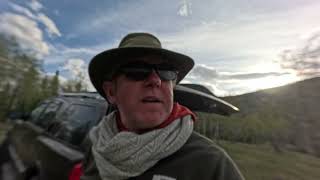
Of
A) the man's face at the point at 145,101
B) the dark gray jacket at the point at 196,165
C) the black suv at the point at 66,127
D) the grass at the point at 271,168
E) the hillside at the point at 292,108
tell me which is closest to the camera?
the dark gray jacket at the point at 196,165

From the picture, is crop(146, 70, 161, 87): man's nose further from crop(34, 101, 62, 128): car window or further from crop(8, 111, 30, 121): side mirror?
crop(8, 111, 30, 121): side mirror

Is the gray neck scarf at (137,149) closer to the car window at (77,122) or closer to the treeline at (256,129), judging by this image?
the car window at (77,122)

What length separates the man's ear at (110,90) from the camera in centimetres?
223

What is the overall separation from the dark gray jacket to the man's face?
190mm

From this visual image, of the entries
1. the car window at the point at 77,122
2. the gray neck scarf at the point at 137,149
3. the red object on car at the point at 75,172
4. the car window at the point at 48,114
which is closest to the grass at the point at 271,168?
the car window at the point at 48,114

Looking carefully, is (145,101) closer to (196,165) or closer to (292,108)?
(196,165)

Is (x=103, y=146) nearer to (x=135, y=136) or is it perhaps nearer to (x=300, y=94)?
(x=135, y=136)

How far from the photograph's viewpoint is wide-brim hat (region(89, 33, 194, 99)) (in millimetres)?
2002

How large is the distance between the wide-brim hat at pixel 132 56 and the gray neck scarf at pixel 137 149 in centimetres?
32

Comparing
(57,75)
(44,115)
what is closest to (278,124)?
(57,75)


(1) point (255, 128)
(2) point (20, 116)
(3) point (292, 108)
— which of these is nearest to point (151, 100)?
(2) point (20, 116)

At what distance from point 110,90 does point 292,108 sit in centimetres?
7902

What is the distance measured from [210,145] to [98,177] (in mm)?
652

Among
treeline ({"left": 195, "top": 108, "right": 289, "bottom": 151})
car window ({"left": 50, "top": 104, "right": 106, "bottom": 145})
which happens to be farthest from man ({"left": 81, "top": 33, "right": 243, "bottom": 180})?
treeline ({"left": 195, "top": 108, "right": 289, "bottom": 151})
